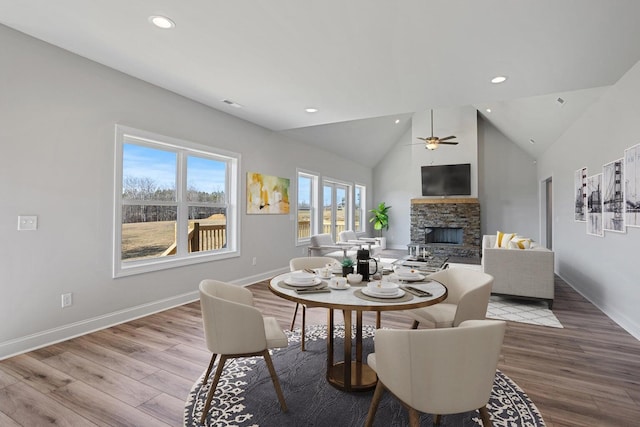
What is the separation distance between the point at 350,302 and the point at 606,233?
381 cm

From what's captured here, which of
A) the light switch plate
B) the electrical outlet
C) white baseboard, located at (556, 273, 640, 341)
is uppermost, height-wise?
the light switch plate

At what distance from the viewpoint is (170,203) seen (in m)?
4.00

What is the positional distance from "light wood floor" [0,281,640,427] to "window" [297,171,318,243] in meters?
3.54

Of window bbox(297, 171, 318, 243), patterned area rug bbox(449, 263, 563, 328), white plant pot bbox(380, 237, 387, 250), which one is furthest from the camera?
white plant pot bbox(380, 237, 387, 250)

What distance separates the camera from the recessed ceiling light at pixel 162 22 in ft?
7.66

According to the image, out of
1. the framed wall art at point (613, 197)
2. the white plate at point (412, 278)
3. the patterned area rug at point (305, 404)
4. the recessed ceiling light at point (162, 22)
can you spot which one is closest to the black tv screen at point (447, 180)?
the framed wall art at point (613, 197)

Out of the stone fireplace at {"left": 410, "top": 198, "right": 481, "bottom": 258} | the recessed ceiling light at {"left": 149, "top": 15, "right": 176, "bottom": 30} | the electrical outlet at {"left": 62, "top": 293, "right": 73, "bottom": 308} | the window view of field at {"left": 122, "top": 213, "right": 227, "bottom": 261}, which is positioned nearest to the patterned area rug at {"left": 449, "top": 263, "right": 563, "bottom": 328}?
the window view of field at {"left": 122, "top": 213, "right": 227, "bottom": 261}

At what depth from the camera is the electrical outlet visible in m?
2.91

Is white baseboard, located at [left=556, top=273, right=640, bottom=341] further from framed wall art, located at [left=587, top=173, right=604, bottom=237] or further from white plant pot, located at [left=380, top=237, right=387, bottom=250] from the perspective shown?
white plant pot, located at [left=380, top=237, right=387, bottom=250]

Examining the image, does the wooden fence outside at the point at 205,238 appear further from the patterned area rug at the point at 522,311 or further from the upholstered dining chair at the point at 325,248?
the patterned area rug at the point at 522,311

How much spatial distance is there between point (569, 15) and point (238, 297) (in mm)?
3090

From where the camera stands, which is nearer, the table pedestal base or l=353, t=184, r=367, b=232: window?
the table pedestal base

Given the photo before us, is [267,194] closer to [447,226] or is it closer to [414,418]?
[414,418]

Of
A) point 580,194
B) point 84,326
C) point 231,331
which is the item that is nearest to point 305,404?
point 231,331
